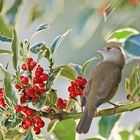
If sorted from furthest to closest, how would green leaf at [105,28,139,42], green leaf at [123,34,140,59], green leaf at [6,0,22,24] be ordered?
green leaf at [6,0,22,24]
green leaf at [105,28,139,42]
green leaf at [123,34,140,59]

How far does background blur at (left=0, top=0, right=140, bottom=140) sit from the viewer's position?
0.90 meters

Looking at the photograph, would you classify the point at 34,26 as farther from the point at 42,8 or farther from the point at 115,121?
the point at 115,121

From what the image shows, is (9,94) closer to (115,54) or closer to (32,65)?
(32,65)

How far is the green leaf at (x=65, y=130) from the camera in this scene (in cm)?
89

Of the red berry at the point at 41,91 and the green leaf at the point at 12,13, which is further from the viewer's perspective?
the green leaf at the point at 12,13

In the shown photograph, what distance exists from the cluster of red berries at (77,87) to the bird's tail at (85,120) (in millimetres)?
65

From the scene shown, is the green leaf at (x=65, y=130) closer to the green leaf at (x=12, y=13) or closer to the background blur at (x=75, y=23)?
the background blur at (x=75, y=23)

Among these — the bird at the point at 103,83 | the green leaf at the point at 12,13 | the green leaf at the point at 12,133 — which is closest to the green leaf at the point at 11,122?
the green leaf at the point at 12,133

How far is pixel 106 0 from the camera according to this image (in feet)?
3.00

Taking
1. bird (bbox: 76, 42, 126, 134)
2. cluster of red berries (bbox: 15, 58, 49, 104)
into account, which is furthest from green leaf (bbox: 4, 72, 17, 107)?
bird (bbox: 76, 42, 126, 134)

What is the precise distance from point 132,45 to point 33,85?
0.20 m

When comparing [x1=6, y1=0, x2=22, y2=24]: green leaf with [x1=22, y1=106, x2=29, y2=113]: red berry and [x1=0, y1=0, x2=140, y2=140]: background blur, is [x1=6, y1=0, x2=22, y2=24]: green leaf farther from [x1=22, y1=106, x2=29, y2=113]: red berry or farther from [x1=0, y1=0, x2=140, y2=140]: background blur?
[x1=22, y1=106, x2=29, y2=113]: red berry

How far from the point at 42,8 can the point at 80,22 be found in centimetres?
11

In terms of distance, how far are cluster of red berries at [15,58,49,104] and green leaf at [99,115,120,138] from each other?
132mm
